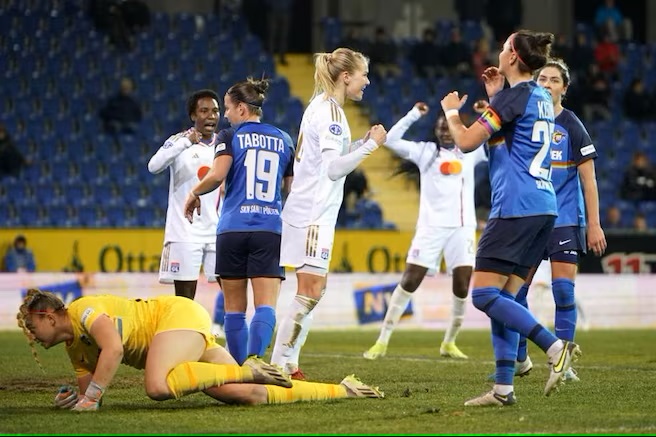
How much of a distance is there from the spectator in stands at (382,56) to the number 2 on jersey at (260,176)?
56.8 feet

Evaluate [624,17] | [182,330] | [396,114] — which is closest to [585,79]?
[396,114]

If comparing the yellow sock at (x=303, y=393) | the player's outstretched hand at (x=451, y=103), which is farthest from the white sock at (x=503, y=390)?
the player's outstretched hand at (x=451, y=103)

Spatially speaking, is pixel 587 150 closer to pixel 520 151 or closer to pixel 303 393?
pixel 520 151

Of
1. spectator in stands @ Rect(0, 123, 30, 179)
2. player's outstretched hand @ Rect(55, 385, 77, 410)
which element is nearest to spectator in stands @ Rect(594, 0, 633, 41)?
spectator in stands @ Rect(0, 123, 30, 179)

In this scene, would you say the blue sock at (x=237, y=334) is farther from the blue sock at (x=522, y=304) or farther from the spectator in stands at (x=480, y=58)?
the spectator in stands at (x=480, y=58)

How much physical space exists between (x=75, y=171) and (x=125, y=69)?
327 centimetres

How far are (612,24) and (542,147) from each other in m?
21.9

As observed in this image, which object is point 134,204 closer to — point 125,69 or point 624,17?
point 125,69

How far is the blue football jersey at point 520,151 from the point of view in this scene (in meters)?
7.39

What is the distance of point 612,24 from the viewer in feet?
93.4

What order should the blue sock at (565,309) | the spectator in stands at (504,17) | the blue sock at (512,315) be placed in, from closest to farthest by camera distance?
the blue sock at (512,315) < the blue sock at (565,309) < the spectator in stands at (504,17)

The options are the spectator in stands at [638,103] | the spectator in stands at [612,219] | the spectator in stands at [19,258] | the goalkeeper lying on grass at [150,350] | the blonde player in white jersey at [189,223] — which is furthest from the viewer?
the spectator in stands at [638,103]

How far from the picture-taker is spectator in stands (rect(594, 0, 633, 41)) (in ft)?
93.2

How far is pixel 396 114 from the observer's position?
25203 mm
